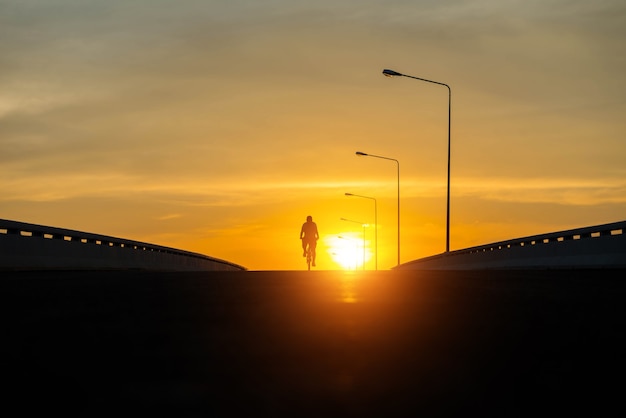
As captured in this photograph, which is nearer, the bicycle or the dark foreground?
the dark foreground

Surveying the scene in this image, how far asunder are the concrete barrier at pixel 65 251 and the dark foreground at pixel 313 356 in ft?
47.3

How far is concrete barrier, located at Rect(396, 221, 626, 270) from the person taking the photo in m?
29.3

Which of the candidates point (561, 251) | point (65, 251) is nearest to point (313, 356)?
point (65, 251)

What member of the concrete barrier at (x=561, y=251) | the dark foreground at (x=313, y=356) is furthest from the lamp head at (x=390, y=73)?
the dark foreground at (x=313, y=356)

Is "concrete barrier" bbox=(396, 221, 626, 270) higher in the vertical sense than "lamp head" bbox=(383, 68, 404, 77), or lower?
lower

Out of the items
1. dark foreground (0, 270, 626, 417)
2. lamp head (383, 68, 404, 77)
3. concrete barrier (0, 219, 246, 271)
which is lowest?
dark foreground (0, 270, 626, 417)

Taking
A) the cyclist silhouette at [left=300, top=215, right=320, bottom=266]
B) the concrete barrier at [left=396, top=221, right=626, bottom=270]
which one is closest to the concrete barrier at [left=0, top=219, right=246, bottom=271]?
the cyclist silhouette at [left=300, top=215, right=320, bottom=266]

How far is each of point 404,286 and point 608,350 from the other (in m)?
9.38

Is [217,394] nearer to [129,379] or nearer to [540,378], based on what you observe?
[129,379]

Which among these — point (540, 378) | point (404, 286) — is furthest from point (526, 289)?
point (540, 378)

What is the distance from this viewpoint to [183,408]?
586cm

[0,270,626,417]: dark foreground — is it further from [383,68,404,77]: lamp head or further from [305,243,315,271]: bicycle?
[383,68,404,77]: lamp head

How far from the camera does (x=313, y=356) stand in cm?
784

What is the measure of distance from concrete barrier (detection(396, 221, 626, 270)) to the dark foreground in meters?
16.2
